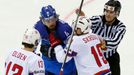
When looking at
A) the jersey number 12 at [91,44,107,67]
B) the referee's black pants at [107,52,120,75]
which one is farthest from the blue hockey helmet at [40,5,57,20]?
the referee's black pants at [107,52,120,75]

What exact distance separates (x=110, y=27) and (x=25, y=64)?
1038mm

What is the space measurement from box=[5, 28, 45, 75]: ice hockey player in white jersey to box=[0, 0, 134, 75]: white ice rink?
1.82m

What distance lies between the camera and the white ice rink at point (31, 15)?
540 centimetres

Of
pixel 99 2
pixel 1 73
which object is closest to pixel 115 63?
pixel 1 73

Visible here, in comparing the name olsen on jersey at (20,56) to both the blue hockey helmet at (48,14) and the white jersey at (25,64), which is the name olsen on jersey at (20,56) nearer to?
the white jersey at (25,64)

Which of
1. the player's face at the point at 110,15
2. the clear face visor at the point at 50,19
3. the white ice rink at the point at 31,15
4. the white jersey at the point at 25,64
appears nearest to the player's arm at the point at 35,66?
the white jersey at the point at 25,64

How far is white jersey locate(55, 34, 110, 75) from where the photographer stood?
3.76 metres

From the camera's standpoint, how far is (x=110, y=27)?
421 cm

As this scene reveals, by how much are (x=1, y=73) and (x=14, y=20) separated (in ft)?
3.62

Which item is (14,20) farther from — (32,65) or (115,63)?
(32,65)

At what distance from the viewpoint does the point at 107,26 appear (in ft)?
13.8

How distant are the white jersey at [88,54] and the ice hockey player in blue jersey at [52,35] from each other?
0.20 metres

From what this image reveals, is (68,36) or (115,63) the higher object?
(68,36)

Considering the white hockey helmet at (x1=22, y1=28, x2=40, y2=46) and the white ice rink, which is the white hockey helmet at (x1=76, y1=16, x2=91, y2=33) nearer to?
the white hockey helmet at (x1=22, y1=28, x2=40, y2=46)
